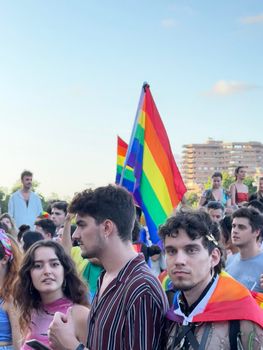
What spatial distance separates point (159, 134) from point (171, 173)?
21.7 inches

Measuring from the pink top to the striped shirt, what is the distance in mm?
1361

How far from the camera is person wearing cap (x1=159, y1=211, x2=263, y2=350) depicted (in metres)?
2.58

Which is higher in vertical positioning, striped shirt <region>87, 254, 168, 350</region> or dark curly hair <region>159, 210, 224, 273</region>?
dark curly hair <region>159, 210, 224, 273</region>

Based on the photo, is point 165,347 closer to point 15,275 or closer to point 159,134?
point 15,275

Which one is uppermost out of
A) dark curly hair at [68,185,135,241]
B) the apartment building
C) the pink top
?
the apartment building

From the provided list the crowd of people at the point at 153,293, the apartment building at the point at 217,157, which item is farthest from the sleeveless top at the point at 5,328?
the apartment building at the point at 217,157

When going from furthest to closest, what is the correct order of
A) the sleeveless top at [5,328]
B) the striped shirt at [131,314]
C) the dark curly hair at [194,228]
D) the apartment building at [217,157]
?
the apartment building at [217,157] < the sleeveless top at [5,328] < the dark curly hair at [194,228] < the striped shirt at [131,314]

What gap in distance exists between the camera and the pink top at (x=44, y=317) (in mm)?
4180

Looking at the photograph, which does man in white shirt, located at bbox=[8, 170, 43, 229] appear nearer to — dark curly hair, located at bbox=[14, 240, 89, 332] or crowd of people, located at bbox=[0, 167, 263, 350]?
dark curly hair, located at bbox=[14, 240, 89, 332]

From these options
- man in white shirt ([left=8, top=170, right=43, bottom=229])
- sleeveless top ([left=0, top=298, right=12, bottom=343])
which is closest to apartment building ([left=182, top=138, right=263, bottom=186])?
man in white shirt ([left=8, top=170, right=43, bottom=229])

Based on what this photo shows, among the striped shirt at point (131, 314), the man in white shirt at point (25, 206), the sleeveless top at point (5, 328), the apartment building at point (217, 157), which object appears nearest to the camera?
the striped shirt at point (131, 314)

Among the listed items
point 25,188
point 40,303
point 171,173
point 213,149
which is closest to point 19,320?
point 40,303

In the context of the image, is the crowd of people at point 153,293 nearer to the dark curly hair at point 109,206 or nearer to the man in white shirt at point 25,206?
the dark curly hair at point 109,206

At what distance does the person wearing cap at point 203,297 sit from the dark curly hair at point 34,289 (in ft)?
5.12
